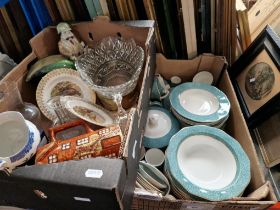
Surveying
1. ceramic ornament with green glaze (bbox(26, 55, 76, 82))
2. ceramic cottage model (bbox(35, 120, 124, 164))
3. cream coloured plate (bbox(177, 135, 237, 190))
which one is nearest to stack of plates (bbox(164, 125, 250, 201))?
cream coloured plate (bbox(177, 135, 237, 190))

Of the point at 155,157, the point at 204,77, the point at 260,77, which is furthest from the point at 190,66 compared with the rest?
the point at 155,157

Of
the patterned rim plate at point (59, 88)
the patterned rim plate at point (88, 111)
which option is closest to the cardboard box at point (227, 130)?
the patterned rim plate at point (88, 111)

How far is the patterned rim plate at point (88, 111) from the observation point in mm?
773

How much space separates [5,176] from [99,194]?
240mm

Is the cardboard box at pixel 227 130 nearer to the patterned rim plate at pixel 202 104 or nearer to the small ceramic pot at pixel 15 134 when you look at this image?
the patterned rim plate at pixel 202 104

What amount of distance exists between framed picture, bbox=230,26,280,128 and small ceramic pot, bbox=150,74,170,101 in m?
0.33

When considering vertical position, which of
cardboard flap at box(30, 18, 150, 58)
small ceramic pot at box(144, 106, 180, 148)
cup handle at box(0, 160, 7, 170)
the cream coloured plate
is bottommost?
the cream coloured plate

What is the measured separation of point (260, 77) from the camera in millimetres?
1042

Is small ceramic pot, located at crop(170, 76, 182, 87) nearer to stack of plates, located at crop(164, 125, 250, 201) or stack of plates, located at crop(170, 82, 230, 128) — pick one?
stack of plates, located at crop(170, 82, 230, 128)

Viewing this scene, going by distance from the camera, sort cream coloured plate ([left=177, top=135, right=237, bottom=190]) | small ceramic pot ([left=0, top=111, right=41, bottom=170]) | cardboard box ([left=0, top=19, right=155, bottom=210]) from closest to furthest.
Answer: cardboard box ([left=0, top=19, right=155, bottom=210]) → small ceramic pot ([left=0, top=111, right=41, bottom=170]) → cream coloured plate ([left=177, top=135, right=237, bottom=190])

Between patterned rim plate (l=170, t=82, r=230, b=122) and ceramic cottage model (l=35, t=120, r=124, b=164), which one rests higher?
ceramic cottage model (l=35, t=120, r=124, b=164)

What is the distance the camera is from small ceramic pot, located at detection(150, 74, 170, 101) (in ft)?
3.60

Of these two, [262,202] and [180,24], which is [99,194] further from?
[180,24]

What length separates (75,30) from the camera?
1.03 m
